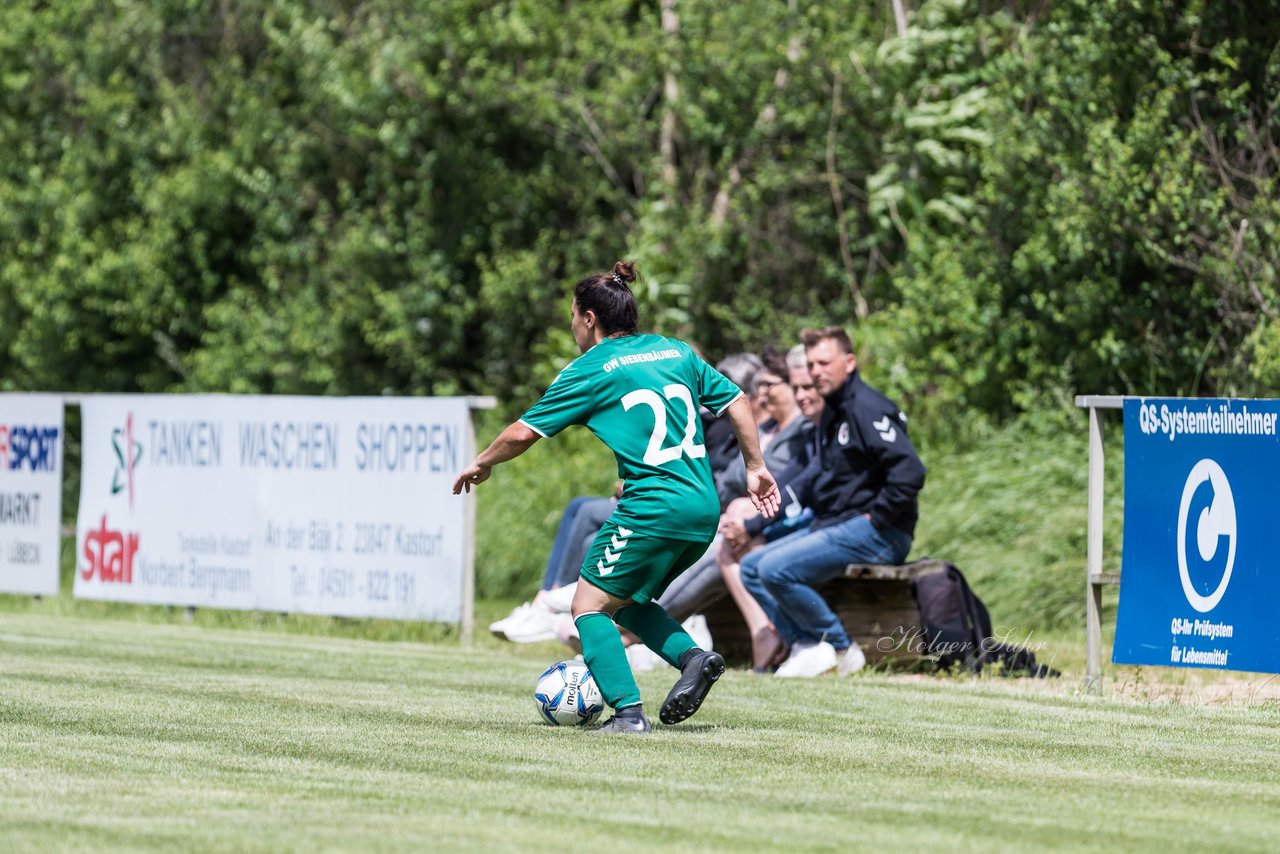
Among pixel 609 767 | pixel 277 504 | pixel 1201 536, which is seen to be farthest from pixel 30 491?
pixel 609 767

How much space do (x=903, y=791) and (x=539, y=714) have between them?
2.56 meters

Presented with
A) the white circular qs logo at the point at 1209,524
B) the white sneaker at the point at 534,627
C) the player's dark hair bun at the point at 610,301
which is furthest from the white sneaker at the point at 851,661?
the player's dark hair bun at the point at 610,301

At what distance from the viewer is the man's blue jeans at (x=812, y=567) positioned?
11523 millimetres

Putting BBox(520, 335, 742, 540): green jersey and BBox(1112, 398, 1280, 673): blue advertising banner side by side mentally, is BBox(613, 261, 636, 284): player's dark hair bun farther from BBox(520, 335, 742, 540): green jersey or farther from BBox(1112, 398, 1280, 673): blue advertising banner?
BBox(1112, 398, 1280, 673): blue advertising banner

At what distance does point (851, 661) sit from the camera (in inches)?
462

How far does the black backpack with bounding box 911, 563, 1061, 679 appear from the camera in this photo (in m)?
11.5

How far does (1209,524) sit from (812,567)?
2.22m

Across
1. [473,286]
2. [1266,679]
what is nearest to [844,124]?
[473,286]

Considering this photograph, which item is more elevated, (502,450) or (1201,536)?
(502,450)

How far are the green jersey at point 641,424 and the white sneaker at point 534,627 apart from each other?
13.9 feet

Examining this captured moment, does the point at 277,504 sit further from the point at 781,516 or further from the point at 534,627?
the point at 781,516

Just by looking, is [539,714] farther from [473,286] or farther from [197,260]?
[197,260]

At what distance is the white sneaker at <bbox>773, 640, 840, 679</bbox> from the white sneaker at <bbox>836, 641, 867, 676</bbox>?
0.12 meters

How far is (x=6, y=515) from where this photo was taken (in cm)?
1716
